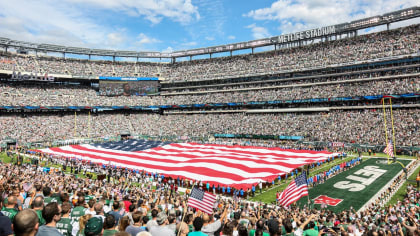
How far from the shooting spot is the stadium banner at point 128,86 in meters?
68.6

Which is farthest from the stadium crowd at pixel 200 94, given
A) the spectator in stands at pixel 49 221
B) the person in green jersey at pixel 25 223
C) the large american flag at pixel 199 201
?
the person in green jersey at pixel 25 223

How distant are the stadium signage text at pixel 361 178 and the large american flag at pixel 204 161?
491 centimetres

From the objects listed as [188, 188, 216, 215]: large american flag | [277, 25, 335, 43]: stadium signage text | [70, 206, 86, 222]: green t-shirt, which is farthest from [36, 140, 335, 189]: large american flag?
[277, 25, 335, 43]: stadium signage text

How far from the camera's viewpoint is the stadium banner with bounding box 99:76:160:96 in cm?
6862

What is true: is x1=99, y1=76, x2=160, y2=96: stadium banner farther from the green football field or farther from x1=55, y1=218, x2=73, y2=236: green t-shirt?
x1=55, y1=218, x2=73, y2=236: green t-shirt

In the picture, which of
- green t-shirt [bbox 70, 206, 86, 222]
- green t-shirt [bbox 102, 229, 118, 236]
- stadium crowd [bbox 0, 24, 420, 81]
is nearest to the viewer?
green t-shirt [bbox 102, 229, 118, 236]

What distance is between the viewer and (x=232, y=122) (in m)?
56.3

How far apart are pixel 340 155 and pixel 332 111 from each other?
51.2 feet

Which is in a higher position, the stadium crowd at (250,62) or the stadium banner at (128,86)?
the stadium crowd at (250,62)

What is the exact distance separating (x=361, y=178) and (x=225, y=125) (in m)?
33.7

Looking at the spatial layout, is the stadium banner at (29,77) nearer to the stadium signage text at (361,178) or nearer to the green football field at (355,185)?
the green football field at (355,185)

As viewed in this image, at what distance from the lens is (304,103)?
5222 centimetres

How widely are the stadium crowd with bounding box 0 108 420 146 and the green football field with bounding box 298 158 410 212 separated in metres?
12.0

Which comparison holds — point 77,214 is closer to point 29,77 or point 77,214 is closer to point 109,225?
point 109,225
